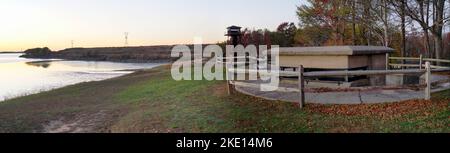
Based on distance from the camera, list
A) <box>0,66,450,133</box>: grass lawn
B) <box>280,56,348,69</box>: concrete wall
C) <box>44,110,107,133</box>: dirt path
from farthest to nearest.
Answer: <box>280,56,348,69</box>: concrete wall
<box>44,110,107,133</box>: dirt path
<box>0,66,450,133</box>: grass lawn

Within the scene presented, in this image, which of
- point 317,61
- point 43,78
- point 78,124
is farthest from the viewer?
point 43,78

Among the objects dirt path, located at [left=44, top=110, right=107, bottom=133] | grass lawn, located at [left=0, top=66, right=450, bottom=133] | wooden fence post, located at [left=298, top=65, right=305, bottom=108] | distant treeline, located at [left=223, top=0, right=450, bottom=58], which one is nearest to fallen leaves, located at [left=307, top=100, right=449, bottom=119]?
grass lawn, located at [left=0, top=66, right=450, bottom=133]

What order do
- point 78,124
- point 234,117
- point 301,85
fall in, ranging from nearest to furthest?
point 234,117, point 301,85, point 78,124

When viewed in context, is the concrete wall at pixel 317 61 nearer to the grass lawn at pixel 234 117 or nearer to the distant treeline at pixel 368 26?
the grass lawn at pixel 234 117

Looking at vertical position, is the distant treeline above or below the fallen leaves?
above

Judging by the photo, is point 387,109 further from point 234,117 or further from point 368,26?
point 368,26

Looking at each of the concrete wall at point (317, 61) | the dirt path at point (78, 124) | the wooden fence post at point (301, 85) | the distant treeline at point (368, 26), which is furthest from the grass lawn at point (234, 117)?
the distant treeline at point (368, 26)

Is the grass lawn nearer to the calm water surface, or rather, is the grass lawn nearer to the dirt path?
the dirt path

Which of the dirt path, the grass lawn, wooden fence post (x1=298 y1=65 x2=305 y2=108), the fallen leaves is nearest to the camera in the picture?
the grass lawn

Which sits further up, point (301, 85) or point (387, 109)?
point (301, 85)

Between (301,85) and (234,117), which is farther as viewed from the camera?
(301,85)

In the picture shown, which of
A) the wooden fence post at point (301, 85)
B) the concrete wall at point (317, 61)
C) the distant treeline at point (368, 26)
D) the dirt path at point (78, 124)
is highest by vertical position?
the distant treeline at point (368, 26)

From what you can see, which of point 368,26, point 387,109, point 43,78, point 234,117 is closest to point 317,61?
point 387,109
